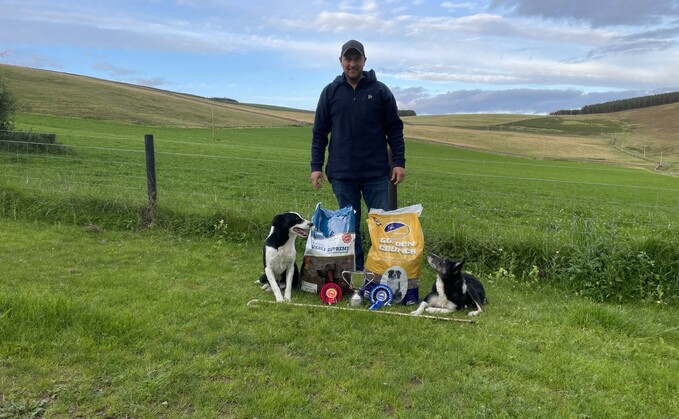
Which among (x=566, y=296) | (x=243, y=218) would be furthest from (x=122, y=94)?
(x=566, y=296)

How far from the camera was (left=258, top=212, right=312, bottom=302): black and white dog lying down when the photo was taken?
Result: 4836 mm

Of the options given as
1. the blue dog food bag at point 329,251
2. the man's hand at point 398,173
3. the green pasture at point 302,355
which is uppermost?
the man's hand at point 398,173

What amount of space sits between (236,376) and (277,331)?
73 cm

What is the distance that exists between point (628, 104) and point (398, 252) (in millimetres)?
Result: 122562

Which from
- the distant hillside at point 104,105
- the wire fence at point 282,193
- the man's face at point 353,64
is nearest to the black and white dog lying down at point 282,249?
the man's face at point 353,64

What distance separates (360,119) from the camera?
4.83m

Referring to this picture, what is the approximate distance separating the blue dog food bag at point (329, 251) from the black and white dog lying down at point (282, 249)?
0.14 metres

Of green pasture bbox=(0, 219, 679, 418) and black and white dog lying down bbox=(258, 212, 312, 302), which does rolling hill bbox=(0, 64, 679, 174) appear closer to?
black and white dog lying down bbox=(258, 212, 312, 302)

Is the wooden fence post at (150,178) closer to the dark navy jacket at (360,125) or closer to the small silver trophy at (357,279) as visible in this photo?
the dark navy jacket at (360,125)

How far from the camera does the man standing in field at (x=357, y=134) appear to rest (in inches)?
190

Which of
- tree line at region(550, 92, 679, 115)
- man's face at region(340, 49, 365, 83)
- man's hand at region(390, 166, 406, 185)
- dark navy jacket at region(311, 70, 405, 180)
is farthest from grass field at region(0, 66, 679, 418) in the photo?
tree line at region(550, 92, 679, 115)

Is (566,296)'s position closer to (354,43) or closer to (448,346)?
(448,346)

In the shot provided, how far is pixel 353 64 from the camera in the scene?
4.68 meters

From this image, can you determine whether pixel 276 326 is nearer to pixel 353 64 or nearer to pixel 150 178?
pixel 353 64
